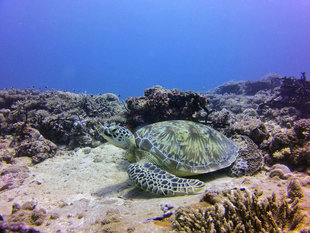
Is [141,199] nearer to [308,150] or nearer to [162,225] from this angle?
[162,225]

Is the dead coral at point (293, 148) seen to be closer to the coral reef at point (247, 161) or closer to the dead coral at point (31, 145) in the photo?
the coral reef at point (247, 161)

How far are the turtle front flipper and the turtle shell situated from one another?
41 cm

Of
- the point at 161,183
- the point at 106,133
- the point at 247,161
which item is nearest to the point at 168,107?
the point at 106,133

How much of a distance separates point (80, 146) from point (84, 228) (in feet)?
12.6

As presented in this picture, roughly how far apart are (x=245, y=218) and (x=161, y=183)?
5.28 ft

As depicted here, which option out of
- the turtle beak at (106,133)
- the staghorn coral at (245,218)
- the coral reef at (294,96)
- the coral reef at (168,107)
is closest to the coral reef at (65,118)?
the coral reef at (168,107)

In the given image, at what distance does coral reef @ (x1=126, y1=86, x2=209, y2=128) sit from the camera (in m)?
5.43

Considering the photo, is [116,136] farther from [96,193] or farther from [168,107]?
[168,107]

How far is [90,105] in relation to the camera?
7043mm

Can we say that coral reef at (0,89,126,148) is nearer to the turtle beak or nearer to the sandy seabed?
the sandy seabed

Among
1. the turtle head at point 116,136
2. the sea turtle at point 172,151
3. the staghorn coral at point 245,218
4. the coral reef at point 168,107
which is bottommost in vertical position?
the staghorn coral at point 245,218

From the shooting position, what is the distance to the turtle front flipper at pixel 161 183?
9.71 feet

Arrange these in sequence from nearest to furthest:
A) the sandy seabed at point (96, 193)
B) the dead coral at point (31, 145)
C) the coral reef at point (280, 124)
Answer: the sandy seabed at point (96, 193)
the coral reef at point (280, 124)
the dead coral at point (31, 145)

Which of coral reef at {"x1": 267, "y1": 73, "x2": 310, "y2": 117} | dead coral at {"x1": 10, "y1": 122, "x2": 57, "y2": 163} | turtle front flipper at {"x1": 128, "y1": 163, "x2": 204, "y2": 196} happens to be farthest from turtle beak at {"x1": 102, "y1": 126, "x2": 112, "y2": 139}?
coral reef at {"x1": 267, "y1": 73, "x2": 310, "y2": 117}
